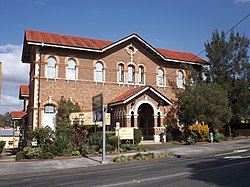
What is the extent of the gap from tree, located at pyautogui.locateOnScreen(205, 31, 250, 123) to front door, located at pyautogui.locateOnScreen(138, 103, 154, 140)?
9.28m

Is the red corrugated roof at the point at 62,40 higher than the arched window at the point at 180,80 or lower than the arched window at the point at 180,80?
higher

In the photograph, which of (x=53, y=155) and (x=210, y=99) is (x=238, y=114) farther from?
(x=53, y=155)

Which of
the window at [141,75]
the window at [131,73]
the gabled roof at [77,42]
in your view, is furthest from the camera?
the window at [141,75]

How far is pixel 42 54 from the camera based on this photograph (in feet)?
81.3

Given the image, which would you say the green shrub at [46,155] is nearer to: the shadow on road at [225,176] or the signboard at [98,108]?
the signboard at [98,108]

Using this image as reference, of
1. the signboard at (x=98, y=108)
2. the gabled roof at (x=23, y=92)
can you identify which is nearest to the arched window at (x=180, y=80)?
the signboard at (x=98, y=108)

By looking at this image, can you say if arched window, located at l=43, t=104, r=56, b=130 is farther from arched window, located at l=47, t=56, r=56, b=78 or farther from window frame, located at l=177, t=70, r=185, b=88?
window frame, located at l=177, t=70, r=185, b=88

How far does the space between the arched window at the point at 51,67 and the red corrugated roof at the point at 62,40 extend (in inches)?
62.2

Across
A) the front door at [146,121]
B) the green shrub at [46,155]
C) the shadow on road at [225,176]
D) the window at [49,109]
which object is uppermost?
the window at [49,109]

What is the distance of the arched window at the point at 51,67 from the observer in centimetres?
2512

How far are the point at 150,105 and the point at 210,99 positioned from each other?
5.54 meters

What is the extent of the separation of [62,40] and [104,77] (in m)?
5.35

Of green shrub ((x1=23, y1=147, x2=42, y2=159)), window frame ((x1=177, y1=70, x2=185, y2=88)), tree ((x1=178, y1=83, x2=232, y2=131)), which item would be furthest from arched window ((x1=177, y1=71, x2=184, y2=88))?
green shrub ((x1=23, y1=147, x2=42, y2=159))

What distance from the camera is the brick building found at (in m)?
24.6
